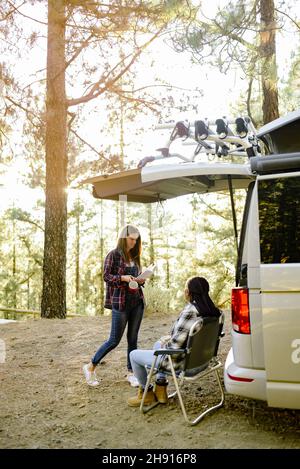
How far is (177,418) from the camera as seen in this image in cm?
460

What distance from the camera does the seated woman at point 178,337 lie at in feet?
15.2

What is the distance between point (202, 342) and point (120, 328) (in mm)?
1224

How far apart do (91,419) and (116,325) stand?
1.12m

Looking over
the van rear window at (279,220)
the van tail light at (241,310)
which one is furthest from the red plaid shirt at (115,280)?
the van rear window at (279,220)

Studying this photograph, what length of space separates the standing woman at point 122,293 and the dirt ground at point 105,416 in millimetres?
466

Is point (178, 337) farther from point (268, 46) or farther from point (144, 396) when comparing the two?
point (268, 46)

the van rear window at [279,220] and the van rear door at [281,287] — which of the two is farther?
the van rear window at [279,220]

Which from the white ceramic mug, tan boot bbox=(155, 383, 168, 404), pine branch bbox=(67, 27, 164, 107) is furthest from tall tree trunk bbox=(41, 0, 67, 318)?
tan boot bbox=(155, 383, 168, 404)

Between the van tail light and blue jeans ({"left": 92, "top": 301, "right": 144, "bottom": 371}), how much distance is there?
→ 1945 mm

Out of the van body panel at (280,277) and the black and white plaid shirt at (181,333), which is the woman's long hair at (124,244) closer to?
the black and white plaid shirt at (181,333)

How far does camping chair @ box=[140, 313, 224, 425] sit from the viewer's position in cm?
449

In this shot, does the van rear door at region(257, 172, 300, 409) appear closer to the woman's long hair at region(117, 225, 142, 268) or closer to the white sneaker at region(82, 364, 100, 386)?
the woman's long hair at region(117, 225, 142, 268)

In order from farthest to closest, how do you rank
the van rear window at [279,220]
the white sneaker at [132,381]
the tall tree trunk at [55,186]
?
1. the tall tree trunk at [55,186]
2. the white sneaker at [132,381]
3. the van rear window at [279,220]

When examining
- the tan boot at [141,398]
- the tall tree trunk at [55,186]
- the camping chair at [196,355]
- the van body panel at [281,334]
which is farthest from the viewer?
the tall tree trunk at [55,186]
